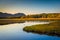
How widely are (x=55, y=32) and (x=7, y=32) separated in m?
1.09

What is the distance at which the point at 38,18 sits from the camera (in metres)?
3.31

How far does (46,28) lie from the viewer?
3.25 metres

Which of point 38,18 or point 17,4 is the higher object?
point 17,4

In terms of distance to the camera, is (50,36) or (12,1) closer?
(50,36)

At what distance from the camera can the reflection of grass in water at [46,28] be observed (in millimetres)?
3196

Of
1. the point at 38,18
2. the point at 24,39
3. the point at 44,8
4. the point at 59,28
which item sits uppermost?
the point at 44,8

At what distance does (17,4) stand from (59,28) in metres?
1.13

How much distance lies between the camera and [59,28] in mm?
3221

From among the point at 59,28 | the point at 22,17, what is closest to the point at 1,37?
the point at 22,17

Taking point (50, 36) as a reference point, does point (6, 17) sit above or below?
above

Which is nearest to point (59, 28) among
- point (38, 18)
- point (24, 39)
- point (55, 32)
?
point (55, 32)

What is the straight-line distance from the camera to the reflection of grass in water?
10.5 ft

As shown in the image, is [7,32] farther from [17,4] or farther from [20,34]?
[17,4]

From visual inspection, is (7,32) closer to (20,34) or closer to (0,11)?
(20,34)
